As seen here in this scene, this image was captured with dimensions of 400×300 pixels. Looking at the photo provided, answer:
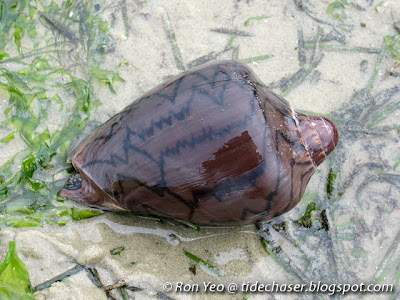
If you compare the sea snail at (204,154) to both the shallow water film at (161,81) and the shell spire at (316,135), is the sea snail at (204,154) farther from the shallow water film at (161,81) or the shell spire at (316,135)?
the shallow water film at (161,81)

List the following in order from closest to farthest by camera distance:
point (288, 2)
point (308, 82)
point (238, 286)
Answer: point (238, 286)
point (308, 82)
point (288, 2)

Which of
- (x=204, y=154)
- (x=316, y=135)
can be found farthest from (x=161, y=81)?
(x=316, y=135)

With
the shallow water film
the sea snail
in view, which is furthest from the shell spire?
the shallow water film

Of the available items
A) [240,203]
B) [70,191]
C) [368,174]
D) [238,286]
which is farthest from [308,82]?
[70,191]

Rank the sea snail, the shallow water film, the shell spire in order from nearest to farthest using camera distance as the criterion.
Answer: the sea snail, the shallow water film, the shell spire

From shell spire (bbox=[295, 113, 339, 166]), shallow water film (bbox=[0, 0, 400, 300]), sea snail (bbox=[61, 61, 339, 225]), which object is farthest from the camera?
shell spire (bbox=[295, 113, 339, 166])

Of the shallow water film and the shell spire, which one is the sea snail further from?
the shallow water film

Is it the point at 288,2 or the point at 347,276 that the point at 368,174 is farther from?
the point at 288,2

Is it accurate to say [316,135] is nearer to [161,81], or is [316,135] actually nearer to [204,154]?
[204,154]

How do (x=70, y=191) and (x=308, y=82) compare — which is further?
(x=308, y=82)
